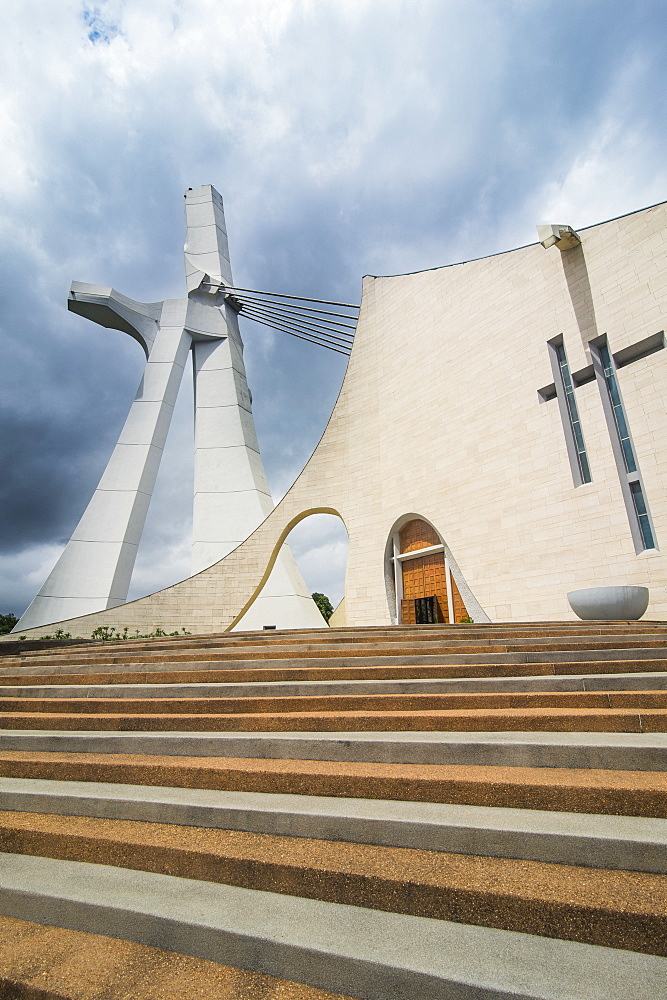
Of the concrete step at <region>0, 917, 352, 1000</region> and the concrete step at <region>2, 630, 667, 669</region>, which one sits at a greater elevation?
the concrete step at <region>2, 630, 667, 669</region>

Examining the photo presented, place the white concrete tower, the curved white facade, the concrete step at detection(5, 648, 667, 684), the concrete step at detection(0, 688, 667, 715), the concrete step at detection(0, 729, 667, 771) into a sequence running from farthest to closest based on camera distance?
the white concrete tower → the curved white facade → the concrete step at detection(5, 648, 667, 684) → the concrete step at detection(0, 688, 667, 715) → the concrete step at detection(0, 729, 667, 771)

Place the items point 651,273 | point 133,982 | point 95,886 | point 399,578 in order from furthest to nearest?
point 399,578 < point 651,273 < point 95,886 < point 133,982

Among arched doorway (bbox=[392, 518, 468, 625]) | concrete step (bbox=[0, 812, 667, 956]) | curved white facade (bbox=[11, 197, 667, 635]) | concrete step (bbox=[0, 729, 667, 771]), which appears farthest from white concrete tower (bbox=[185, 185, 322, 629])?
concrete step (bbox=[0, 812, 667, 956])

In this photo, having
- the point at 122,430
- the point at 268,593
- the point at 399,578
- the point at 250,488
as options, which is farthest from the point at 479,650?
the point at 122,430

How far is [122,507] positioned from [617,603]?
52.7 ft

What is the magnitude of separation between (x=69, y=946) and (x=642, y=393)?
9843 mm

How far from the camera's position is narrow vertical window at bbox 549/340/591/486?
31.4 ft

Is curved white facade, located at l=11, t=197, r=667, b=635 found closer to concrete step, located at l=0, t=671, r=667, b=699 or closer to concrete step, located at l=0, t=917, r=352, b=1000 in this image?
concrete step, located at l=0, t=671, r=667, b=699

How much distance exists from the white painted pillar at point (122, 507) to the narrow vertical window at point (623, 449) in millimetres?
15011

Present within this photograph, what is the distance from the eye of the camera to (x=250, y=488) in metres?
19.7

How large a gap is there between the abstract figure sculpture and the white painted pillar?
0.04 metres

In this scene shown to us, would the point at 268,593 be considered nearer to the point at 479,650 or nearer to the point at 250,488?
the point at 250,488

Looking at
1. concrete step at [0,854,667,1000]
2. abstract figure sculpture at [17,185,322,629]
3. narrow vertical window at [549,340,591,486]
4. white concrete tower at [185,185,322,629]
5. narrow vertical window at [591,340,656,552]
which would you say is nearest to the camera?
concrete step at [0,854,667,1000]

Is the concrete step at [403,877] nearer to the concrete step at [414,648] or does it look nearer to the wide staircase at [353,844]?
the wide staircase at [353,844]
